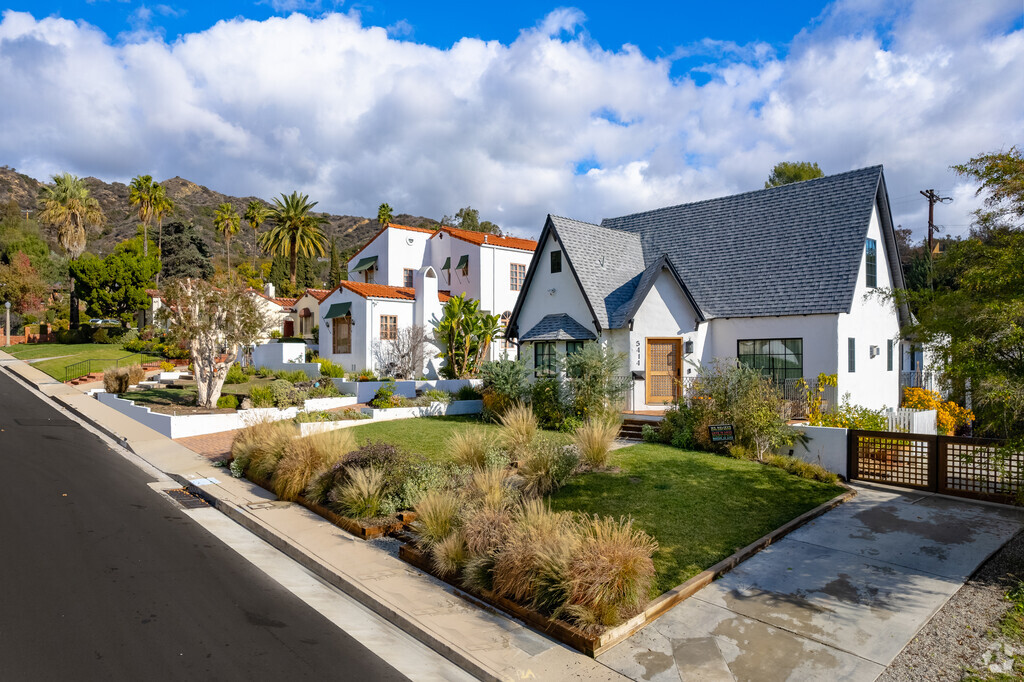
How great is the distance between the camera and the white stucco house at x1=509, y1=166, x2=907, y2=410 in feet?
55.4

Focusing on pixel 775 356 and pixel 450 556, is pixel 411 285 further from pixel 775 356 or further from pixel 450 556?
pixel 450 556

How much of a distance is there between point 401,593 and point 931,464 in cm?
1005

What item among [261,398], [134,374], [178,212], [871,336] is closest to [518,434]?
[261,398]

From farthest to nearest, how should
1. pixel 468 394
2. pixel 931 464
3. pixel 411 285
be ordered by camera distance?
pixel 411 285 → pixel 468 394 → pixel 931 464

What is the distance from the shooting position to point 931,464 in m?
10.9

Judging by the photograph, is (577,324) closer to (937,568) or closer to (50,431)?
(937,568)

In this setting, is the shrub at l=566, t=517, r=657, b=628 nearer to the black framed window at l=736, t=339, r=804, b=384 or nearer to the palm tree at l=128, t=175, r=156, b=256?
the black framed window at l=736, t=339, r=804, b=384

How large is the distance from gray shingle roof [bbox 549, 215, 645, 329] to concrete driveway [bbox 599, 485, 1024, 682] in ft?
34.6

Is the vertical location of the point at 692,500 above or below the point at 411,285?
below

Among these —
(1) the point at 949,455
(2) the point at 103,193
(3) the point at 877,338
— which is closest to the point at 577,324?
(3) the point at 877,338

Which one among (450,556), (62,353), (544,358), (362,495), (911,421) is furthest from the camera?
(62,353)

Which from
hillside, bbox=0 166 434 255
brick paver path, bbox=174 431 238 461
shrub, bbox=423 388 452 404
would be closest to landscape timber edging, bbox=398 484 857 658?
brick paver path, bbox=174 431 238 461

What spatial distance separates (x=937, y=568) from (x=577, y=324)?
12.7m

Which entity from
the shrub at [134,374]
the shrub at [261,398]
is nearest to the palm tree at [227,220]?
the shrub at [134,374]
